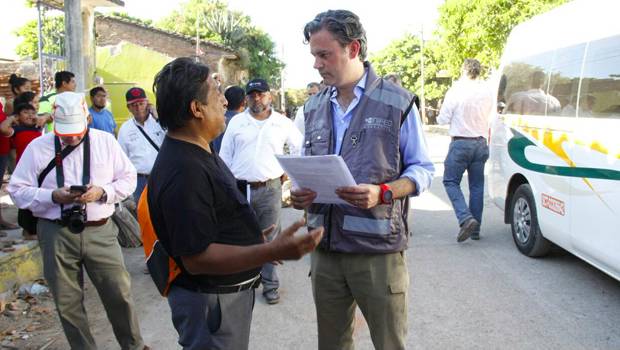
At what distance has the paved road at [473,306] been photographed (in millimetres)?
3938

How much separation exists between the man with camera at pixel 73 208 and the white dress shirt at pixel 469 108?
14.1ft

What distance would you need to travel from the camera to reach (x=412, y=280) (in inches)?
207

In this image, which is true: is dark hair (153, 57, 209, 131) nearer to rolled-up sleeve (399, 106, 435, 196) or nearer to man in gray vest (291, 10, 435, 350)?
man in gray vest (291, 10, 435, 350)

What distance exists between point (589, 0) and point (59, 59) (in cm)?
834

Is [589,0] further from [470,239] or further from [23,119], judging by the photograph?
[23,119]

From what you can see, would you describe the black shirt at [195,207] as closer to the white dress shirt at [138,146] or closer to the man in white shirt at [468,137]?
the white dress shirt at [138,146]

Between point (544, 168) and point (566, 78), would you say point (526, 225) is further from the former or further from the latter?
point (566, 78)

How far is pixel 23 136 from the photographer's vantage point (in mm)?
6418

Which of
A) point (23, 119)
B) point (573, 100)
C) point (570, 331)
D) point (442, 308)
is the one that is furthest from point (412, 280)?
point (23, 119)

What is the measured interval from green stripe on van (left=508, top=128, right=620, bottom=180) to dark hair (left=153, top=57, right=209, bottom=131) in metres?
3.24

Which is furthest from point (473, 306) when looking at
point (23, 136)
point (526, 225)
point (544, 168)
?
point (23, 136)

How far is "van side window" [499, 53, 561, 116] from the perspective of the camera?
5.38 meters

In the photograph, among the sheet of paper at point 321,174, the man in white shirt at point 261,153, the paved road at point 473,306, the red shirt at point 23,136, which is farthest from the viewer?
the red shirt at point 23,136

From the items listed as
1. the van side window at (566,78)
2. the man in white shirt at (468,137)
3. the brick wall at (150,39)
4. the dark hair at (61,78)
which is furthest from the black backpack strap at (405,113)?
the brick wall at (150,39)
